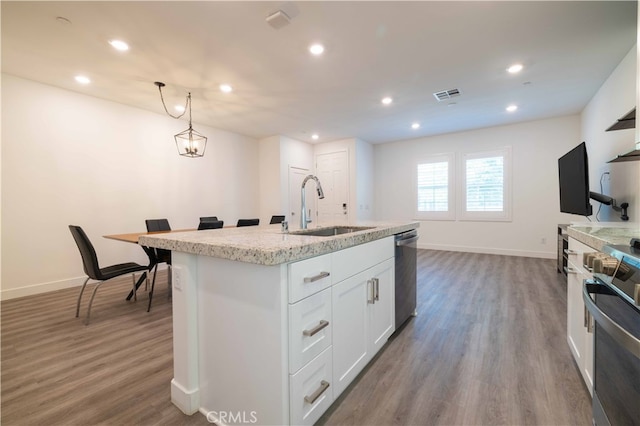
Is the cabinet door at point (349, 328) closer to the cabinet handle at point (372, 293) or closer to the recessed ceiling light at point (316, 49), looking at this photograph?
the cabinet handle at point (372, 293)

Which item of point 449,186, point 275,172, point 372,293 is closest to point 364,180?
point 449,186

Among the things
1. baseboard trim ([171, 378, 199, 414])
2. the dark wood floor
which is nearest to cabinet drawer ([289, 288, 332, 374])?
the dark wood floor

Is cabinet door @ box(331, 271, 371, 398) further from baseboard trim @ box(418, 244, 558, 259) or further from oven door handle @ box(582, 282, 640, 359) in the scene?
baseboard trim @ box(418, 244, 558, 259)

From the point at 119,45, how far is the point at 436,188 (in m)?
6.09

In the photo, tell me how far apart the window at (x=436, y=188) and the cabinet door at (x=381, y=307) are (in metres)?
4.82

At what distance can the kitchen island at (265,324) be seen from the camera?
42.9 inches

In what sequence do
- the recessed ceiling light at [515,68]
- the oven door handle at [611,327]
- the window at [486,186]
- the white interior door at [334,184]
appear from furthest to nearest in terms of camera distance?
1. the white interior door at [334,184]
2. the window at [486,186]
3. the recessed ceiling light at [515,68]
4. the oven door handle at [611,327]

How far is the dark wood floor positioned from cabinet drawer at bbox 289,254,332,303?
70cm

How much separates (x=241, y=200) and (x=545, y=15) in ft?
17.8

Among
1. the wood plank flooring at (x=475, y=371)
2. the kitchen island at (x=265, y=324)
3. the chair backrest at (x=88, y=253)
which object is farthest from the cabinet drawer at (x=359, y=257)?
the chair backrest at (x=88, y=253)

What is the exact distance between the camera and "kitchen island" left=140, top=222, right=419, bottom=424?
3.58 feet

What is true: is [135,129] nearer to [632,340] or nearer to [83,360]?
[83,360]

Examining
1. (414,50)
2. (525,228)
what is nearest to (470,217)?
(525,228)

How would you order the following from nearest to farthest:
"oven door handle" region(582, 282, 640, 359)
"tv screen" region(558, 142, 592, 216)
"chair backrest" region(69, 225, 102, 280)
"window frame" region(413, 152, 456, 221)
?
"oven door handle" region(582, 282, 640, 359)
"chair backrest" region(69, 225, 102, 280)
"tv screen" region(558, 142, 592, 216)
"window frame" region(413, 152, 456, 221)
